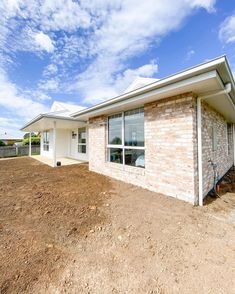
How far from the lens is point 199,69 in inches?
119

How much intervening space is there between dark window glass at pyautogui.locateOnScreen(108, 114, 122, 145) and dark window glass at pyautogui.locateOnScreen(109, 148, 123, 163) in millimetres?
317

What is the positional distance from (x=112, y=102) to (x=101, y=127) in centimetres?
195

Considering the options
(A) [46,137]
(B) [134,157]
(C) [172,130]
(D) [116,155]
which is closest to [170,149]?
(C) [172,130]

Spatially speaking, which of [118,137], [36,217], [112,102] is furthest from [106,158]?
[36,217]

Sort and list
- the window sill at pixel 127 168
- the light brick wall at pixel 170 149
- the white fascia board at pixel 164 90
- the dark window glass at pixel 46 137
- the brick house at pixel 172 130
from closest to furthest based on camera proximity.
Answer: the white fascia board at pixel 164 90 → the brick house at pixel 172 130 → the light brick wall at pixel 170 149 → the window sill at pixel 127 168 → the dark window glass at pixel 46 137

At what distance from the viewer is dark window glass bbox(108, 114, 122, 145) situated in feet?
20.2

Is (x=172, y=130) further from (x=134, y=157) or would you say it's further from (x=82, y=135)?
(x=82, y=135)

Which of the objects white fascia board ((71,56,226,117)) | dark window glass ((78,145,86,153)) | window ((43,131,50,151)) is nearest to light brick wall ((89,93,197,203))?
white fascia board ((71,56,226,117))

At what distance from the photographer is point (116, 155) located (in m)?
6.46

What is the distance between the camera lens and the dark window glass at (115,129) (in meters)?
6.17

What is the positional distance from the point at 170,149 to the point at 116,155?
2720mm

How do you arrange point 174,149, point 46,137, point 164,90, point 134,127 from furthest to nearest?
A: point 46,137, point 134,127, point 174,149, point 164,90

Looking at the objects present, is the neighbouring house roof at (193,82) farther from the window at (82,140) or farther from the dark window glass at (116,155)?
the window at (82,140)

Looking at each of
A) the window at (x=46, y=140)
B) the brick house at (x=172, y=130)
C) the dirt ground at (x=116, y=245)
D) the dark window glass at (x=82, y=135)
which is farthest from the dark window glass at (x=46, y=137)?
the dirt ground at (x=116, y=245)
